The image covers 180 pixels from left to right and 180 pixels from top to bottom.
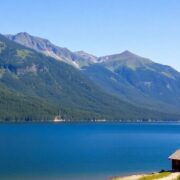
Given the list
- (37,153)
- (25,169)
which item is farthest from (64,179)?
(37,153)

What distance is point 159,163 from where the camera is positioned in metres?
129

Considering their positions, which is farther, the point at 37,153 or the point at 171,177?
the point at 37,153

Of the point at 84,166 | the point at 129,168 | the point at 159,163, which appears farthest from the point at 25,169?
the point at 159,163

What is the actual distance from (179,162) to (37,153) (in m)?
68.4

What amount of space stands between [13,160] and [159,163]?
3731cm

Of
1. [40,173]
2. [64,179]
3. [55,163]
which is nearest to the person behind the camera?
[64,179]

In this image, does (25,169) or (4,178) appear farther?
(25,169)

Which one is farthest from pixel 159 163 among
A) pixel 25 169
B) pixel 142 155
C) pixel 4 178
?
pixel 4 178

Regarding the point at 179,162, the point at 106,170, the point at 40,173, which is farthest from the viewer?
the point at 106,170

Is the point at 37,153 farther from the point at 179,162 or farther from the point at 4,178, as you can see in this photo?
the point at 179,162

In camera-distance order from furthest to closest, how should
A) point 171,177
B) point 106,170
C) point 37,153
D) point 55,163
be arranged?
point 37,153
point 55,163
point 106,170
point 171,177

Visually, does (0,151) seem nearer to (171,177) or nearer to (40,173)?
(40,173)

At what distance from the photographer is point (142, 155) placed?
15425 cm

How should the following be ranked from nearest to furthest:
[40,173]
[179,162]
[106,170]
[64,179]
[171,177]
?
[171,177]
[179,162]
[64,179]
[40,173]
[106,170]
